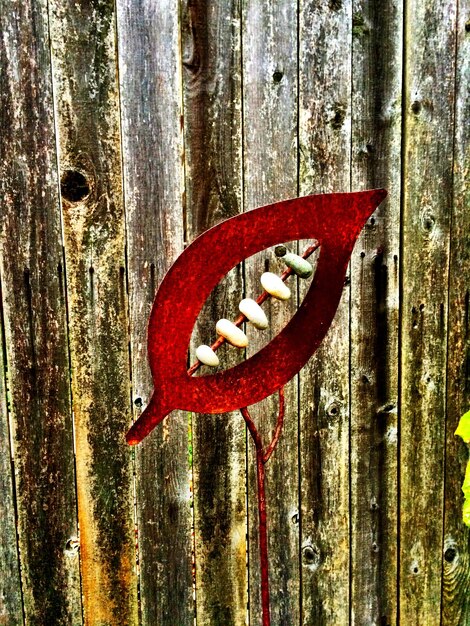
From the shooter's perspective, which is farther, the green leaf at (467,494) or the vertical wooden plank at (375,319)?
the vertical wooden plank at (375,319)

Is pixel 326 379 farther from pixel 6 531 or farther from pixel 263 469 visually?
pixel 6 531

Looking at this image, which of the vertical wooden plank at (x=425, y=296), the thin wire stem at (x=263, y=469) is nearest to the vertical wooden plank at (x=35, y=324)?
the thin wire stem at (x=263, y=469)

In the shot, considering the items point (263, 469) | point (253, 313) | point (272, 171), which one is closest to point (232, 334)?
point (253, 313)

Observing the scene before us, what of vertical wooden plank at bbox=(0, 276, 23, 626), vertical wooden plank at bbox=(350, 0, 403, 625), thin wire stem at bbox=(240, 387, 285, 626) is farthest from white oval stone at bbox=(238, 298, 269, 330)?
vertical wooden plank at bbox=(0, 276, 23, 626)

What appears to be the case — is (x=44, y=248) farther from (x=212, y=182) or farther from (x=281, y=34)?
(x=281, y=34)

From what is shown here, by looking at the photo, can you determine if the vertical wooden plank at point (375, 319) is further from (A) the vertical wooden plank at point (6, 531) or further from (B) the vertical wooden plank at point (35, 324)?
(A) the vertical wooden plank at point (6, 531)

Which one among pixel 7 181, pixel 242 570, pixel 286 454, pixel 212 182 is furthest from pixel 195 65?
pixel 242 570

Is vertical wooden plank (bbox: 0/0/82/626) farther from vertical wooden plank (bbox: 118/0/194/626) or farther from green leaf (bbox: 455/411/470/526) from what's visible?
green leaf (bbox: 455/411/470/526)
